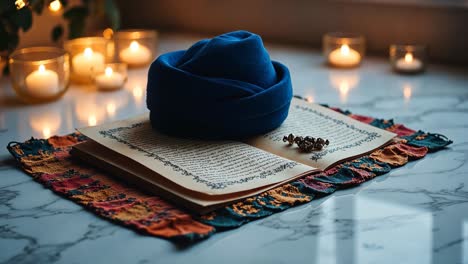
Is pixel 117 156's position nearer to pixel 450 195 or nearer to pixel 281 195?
pixel 281 195

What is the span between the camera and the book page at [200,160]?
0.86 meters


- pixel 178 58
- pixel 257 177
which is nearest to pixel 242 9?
pixel 178 58

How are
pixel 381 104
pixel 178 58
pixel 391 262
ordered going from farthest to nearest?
pixel 381 104 < pixel 178 58 < pixel 391 262

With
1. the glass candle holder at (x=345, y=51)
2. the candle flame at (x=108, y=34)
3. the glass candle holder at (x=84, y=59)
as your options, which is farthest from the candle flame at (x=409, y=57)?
the candle flame at (x=108, y=34)

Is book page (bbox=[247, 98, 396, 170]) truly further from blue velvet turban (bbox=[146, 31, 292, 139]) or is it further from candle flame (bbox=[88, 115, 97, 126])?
candle flame (bbox=[88, 115, 97, 126])

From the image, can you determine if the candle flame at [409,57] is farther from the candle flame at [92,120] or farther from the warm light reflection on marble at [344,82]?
the candle flame at [92,120]

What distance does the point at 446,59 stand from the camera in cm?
155

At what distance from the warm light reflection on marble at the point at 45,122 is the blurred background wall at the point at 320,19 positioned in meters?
0.72

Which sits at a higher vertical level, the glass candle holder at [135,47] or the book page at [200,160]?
the glass candle holder at [135,47]

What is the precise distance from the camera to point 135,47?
1545 millimetres

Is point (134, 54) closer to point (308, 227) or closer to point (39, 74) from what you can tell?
point (39, 74)

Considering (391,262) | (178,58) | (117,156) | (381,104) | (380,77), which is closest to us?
(391,262)

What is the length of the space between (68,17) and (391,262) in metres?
1.02

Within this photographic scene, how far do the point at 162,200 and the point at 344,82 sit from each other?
680 millimetres
